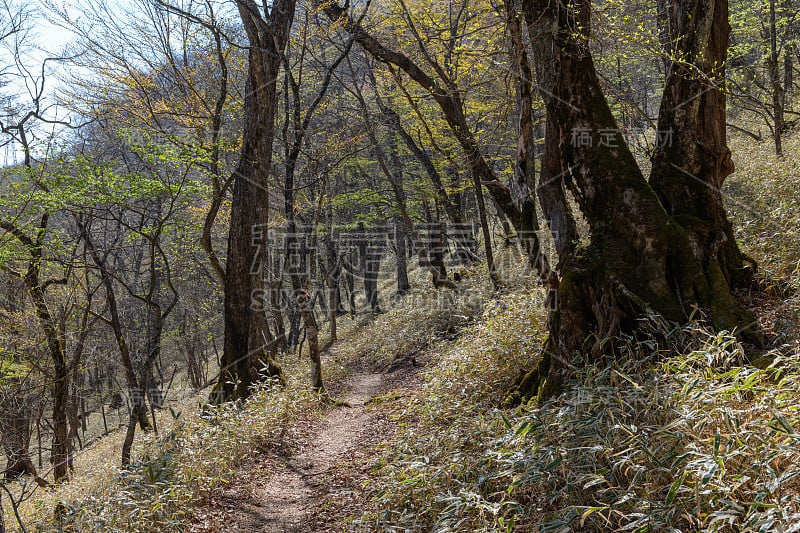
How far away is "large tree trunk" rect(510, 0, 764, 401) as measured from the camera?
3.84 meters

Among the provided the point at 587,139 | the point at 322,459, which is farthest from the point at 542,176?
the point at 322,459

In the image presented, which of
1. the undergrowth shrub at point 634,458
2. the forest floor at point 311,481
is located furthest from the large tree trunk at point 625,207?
the forest floor at point 311,481

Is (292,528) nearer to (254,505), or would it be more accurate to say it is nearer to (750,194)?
(254,505)

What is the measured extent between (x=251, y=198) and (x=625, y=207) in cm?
623

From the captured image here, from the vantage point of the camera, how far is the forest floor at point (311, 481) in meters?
4.36

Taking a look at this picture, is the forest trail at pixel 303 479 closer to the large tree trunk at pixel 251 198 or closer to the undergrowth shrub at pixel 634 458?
the undergrowth shrub at pixel 634 458

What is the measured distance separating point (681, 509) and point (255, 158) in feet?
25.4

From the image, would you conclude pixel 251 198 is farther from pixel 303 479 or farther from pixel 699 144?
pixel 699 144

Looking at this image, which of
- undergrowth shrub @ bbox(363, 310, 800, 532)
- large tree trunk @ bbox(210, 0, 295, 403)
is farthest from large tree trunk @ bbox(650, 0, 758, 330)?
large tree trunk @ bbox(210, 0, 295, 403)

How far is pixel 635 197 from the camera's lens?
4.07 metres

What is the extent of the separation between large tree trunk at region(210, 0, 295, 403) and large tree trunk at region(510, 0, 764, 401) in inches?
204

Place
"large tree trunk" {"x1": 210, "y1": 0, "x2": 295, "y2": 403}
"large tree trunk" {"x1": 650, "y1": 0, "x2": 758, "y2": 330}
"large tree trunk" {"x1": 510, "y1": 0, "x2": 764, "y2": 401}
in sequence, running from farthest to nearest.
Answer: "large tree trunk" {"x1": 210, "y1": 0, "x2": 295, "y2": 403}
"large tree trunk" {"x1": 650, "y1": 0, "x2": 758, "y2": 330}
"large tree trunk" {"x1": 510, "y1": 0, "x2": 764, "y2": 401}

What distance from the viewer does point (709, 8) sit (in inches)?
161

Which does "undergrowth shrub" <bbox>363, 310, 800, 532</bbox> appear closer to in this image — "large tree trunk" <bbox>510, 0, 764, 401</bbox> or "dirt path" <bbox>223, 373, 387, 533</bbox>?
"large tree trunk" <bbox>510, 0, 764, 401</bbox>
